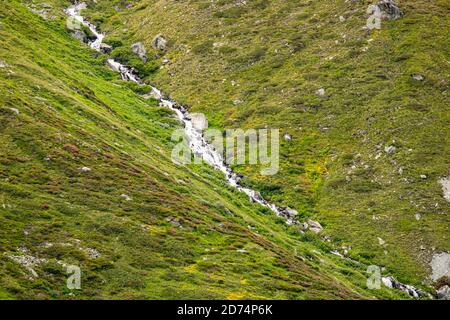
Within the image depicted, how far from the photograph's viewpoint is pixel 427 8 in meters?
112

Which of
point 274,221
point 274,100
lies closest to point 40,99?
point 274,221

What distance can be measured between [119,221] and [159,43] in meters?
72.3

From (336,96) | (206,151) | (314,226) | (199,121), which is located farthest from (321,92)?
(314,226)

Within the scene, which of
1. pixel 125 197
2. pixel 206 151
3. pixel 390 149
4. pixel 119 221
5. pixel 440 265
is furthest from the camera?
pixel 206 151

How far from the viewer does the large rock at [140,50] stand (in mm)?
117900

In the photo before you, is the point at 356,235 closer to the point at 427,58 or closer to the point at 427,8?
the point at 427,58

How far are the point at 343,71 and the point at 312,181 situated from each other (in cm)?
2612

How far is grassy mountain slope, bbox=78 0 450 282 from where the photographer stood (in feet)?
236

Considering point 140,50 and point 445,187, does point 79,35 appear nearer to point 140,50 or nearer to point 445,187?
point 140,50

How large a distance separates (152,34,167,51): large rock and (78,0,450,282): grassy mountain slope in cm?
132

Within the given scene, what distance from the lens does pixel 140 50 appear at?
391 ft

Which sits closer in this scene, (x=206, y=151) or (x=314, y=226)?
(x=314, y=226)

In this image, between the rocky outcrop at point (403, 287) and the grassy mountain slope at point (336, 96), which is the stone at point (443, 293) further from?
the grassy mountain slope at point (336, 96)

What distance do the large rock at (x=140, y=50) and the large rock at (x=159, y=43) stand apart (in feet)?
7.56
